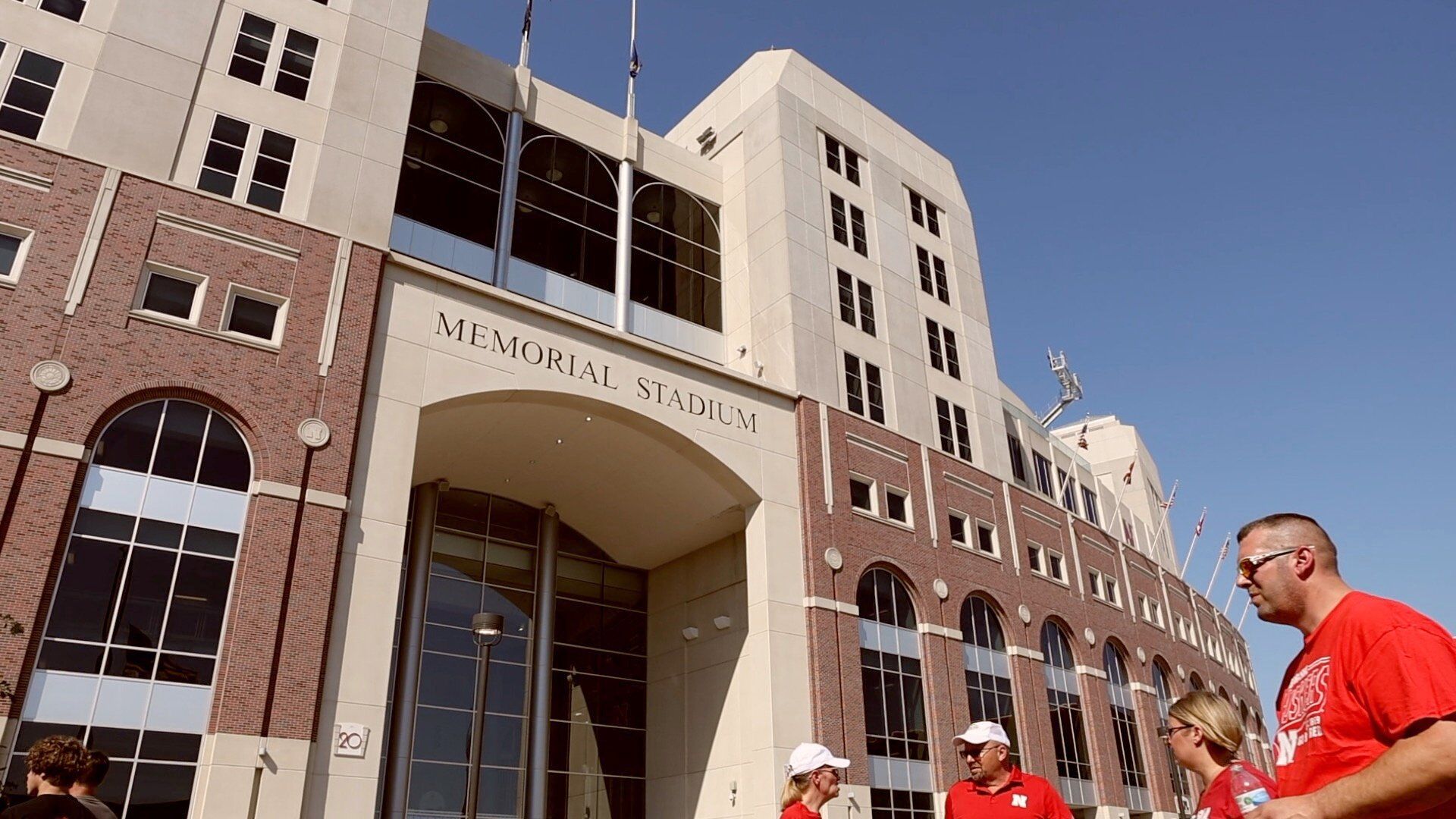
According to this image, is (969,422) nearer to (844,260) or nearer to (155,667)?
(844,260)

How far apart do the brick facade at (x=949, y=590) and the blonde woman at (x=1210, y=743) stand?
2167 centimetres

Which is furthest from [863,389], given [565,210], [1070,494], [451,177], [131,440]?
[131,440]

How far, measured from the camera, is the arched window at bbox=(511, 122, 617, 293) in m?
29.9

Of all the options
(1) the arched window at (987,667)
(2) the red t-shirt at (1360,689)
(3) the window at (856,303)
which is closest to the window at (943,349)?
(3) the window at (856,303)

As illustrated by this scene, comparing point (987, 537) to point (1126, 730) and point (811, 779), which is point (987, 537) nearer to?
point (1126, 730)

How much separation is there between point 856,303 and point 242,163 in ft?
63.6

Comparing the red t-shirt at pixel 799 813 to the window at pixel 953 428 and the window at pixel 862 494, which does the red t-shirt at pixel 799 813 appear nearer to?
the window at pixel 862 494

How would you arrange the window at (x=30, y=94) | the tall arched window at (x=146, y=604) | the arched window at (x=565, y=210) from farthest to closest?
1. the arched window at (x=565, y=210)
2. the window at (x=30, y=94)
3. the tall arched window at (x=146, y=604)

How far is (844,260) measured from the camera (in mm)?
34500

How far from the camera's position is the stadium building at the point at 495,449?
59.8 ft

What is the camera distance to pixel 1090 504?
51812 mm

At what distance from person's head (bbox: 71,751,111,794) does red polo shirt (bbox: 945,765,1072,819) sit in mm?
5774

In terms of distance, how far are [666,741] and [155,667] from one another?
15.7m

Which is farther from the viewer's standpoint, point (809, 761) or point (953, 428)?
point (953, 428)
